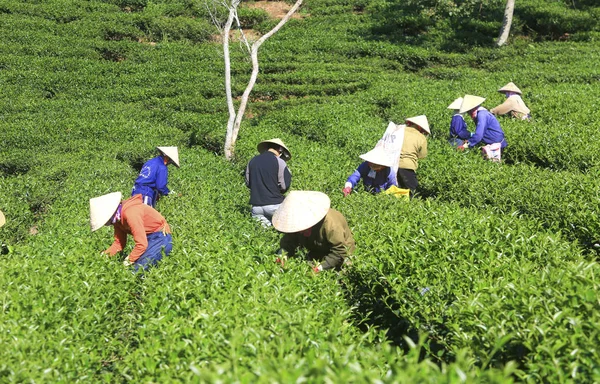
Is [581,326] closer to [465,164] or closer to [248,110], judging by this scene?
[465,164]

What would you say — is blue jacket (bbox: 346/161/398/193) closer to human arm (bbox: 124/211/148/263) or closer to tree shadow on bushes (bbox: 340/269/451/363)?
tree shadow on bushes (bbox: 340/269/451/363)

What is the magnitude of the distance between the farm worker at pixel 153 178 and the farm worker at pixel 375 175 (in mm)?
3051

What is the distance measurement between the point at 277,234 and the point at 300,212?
1.56 m

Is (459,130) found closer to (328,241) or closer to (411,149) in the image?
(411,149)

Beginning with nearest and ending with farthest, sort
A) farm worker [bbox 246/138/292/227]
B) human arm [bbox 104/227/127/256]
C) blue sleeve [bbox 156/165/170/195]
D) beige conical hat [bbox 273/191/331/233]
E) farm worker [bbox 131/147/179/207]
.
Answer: beige conical hat [bbox 273/191/331/233], human arm [bbox 104/227/127/256], farm worker [bbox 246/138/292/227], farm worker [bbox 131/147/179/207], blue sleeve [bbox 156/165/170/195]

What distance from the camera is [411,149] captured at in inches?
327

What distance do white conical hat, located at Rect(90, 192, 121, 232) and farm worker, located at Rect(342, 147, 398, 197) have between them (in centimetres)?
335

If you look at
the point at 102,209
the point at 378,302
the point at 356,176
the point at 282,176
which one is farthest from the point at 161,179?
the point at 378,302

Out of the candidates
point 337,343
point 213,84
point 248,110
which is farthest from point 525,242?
point 213,84

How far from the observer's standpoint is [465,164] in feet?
29.5

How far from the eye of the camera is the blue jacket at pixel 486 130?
31.8ft

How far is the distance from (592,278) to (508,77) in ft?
55.4

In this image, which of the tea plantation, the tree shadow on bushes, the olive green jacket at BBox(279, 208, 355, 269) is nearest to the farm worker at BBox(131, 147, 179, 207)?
the tea plantation

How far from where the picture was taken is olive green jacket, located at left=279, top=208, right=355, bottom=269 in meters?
5.30
